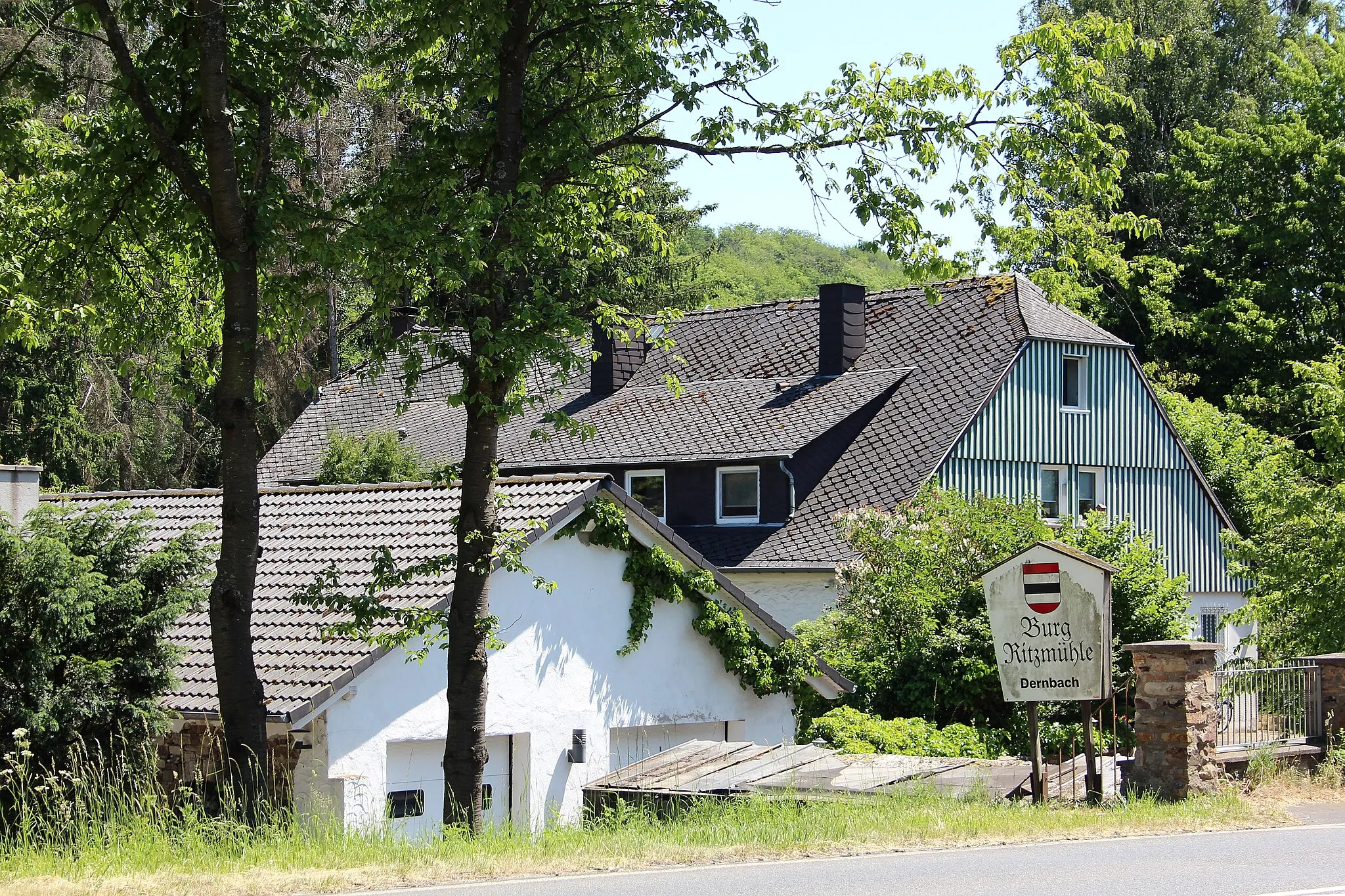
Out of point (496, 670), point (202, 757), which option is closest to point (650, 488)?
point (496, 670)

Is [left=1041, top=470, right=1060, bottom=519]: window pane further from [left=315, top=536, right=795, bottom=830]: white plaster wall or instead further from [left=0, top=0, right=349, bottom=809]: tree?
[left=0, top=0, right=349, bottom=809]: tree

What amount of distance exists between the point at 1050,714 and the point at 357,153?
27502mm

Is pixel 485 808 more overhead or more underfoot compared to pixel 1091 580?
more underfoot

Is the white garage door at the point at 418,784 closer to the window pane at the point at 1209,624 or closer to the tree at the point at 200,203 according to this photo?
the tree at the point at 200,203

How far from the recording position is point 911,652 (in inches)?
903

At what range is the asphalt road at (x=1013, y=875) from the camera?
973cm

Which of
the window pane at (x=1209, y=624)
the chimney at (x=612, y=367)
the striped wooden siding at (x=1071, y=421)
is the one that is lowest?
the window pane at (x=1209, y=624)

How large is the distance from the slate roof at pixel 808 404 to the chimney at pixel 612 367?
33cm

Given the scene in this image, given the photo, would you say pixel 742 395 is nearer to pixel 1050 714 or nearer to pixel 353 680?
pixel 1050 714

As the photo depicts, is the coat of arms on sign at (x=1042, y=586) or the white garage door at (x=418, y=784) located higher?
the coat of arms on sign at (x=1042, y=586)

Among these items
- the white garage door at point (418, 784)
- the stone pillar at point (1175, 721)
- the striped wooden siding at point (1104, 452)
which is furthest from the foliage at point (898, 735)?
the striped wooden siding at point (1104, 452)

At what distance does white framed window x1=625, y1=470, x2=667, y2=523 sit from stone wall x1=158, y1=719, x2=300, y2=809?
791 inches

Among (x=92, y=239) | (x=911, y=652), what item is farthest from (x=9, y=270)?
(x=911, y=652)

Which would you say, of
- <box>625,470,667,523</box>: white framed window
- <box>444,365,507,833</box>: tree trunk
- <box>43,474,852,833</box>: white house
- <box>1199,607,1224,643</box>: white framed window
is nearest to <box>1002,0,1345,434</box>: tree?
<box>1199,607,1224,643</box>: white framed window
